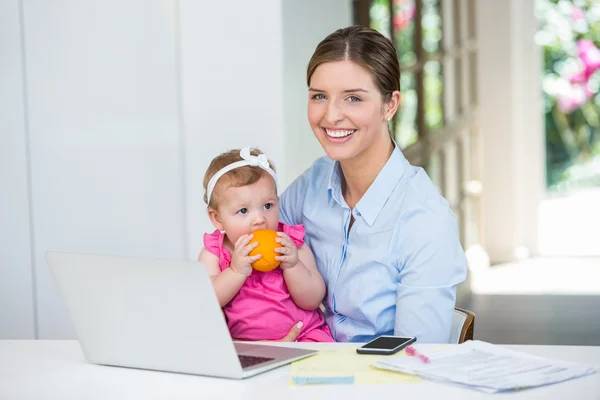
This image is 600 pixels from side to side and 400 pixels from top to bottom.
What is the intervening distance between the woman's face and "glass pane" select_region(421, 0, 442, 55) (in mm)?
2730

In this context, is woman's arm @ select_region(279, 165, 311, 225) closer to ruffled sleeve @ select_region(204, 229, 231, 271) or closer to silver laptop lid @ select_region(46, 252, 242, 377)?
ruffled sleeve @ select_region(204, 229, 231, 271)

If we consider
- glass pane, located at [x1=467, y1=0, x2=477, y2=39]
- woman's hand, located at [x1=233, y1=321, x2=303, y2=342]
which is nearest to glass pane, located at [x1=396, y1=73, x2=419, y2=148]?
glass pane, located at [x1=467, y1=0, x2=477, y2=39]

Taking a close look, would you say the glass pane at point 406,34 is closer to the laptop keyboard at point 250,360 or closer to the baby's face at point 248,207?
the baby's face at point 248,207

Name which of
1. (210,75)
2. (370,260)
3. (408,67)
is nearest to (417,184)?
(370,260)

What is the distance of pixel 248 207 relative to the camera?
212 centimetres

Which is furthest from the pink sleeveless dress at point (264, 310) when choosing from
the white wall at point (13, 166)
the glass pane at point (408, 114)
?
the glass pane at point (408, 114)

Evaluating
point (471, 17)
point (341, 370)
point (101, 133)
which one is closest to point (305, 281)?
point (341, 370)

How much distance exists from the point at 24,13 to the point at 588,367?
223cm

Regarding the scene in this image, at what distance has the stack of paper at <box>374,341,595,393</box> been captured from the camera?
54.4 inches

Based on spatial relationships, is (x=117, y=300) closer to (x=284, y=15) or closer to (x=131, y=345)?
(x=131, y=345)

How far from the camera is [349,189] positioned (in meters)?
2.26

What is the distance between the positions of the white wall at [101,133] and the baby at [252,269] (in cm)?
66

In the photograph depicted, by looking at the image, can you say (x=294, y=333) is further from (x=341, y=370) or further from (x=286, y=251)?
(x=341, y=370)

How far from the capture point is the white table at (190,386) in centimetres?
136
